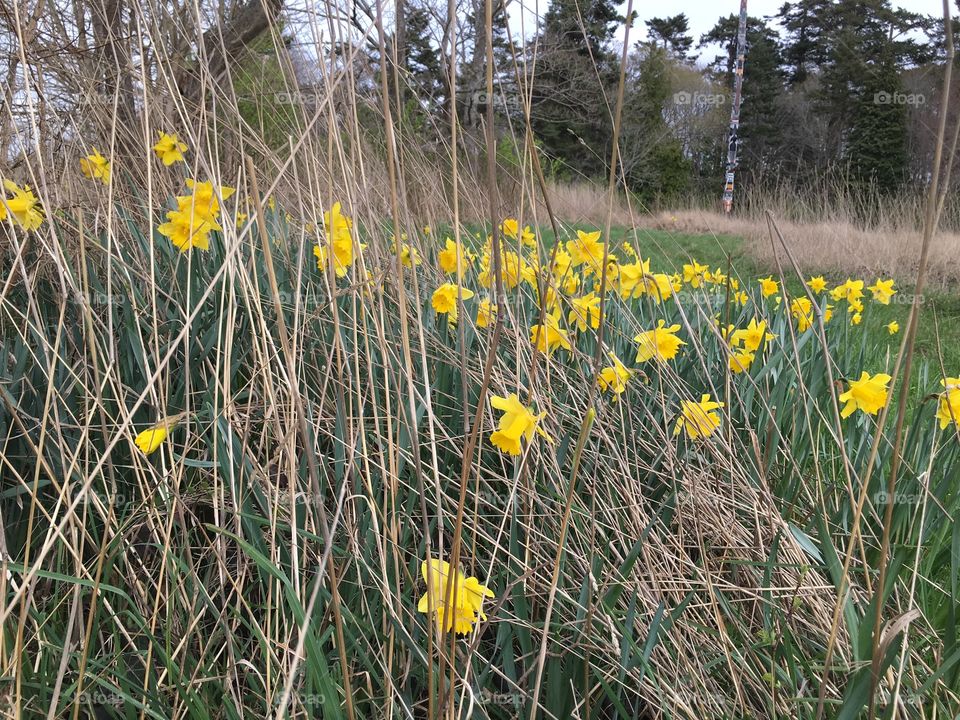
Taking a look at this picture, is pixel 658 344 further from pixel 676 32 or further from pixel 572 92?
pixel 676 32

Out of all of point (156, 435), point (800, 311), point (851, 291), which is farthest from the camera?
point (851, 291)

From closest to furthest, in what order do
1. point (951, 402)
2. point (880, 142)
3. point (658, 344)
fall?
point (951, 402) < point (658, 344) < point (880, 142)

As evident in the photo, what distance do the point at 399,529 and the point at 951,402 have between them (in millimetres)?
1057

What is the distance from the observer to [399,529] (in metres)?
1.15

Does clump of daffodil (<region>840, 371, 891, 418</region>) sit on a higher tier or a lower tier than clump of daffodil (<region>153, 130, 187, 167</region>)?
lower

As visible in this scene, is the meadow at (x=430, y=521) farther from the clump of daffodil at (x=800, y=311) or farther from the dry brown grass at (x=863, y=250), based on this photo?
the dry brown grass at (x=863, y=250)

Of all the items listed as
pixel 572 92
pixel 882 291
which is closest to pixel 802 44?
pixel 572 92

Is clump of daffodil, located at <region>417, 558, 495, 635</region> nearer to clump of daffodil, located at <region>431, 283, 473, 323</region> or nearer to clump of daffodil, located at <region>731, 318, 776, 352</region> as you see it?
clump of daffodil, located at <region>431, 283, 473, 323</region>

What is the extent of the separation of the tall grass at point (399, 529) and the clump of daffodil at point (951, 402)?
8 centimetres

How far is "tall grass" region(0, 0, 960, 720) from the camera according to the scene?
2.89 feet

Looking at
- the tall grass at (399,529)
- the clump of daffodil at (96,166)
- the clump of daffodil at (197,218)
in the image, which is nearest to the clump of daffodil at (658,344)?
the tall grass at (399,529)

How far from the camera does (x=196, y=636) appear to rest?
3.60ft

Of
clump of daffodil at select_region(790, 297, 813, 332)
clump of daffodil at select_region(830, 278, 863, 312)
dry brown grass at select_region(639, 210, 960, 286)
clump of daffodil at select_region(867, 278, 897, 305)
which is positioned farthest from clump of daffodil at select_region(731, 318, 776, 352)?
dry brown grass at select_region(639, 210, 960, 286)

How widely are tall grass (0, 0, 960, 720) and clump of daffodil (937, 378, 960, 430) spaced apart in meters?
0.08
